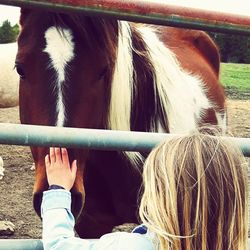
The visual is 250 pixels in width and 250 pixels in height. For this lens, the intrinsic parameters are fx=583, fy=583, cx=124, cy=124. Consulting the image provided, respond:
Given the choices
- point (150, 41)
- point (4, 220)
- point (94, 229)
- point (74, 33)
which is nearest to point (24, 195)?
point (4, 220)

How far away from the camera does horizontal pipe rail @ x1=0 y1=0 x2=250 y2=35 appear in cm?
117

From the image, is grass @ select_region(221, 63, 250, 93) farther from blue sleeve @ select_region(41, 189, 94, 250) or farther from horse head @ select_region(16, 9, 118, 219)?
blue sleeve @ select_region(41, 189, 94, 250)

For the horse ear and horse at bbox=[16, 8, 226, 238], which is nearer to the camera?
horse at bbox=[16, 8, 226, 238]

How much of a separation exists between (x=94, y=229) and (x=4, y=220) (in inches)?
66.7

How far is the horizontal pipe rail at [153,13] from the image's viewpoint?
3.85 feet

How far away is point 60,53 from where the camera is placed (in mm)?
2100

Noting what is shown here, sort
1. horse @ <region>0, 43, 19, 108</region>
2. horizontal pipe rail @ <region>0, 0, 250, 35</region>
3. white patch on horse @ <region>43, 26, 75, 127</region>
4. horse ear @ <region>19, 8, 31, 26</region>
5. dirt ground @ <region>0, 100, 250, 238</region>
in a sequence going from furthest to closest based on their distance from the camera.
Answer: horse @ <region>0, 43, 19, 108</region>, dirt ground @ <region>0, 100, 250, 238</region>, horse ear @ <region>19, 8, 31, 26</region>, white patch on horse @ <region>43, 26, 75, 127</region>, horizontal pipe rail @ <region>0, 0, 250, 35</region>

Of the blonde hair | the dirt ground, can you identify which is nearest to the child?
the blonde hair

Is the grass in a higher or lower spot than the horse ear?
higher

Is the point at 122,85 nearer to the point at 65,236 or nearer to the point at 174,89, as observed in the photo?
the point at 174,89

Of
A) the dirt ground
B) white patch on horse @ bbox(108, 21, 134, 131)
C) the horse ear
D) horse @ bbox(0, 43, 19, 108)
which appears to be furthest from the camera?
horse @ bbox(0, 43, 19, 108)

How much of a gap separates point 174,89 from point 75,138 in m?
1.67

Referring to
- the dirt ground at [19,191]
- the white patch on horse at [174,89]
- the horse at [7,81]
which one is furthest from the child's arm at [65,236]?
the horse at [7,81]

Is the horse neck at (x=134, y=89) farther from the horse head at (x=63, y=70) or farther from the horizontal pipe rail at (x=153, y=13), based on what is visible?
the horizontal pipe rail at (x=153, y=13)
